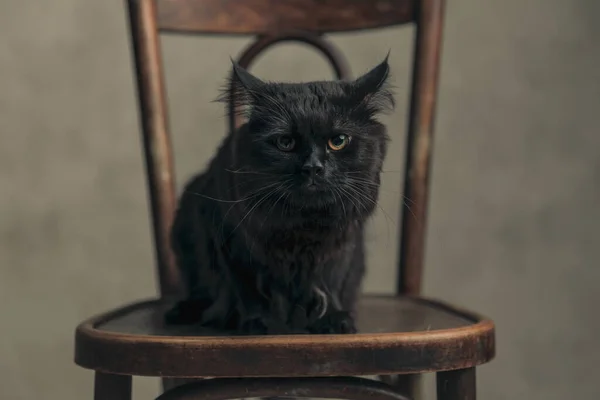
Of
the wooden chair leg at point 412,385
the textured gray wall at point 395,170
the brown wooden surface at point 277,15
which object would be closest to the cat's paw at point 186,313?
the wooden chair leg at point 412,385

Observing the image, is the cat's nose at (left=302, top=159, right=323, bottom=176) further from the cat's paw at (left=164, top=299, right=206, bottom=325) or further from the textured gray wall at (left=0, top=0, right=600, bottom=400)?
the textured gray wall at (left=0, top=0, right=600, bottom=400)

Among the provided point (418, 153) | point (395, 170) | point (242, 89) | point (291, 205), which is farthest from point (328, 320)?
point (395, 170)

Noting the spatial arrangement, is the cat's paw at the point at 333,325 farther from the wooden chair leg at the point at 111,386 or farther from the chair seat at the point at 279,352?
the wooden chair leg at the point at 111,386

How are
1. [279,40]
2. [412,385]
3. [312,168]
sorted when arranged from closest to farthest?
[312,168] → [412,385] → [279,40]

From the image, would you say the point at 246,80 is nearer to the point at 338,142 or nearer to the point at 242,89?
the point at 242,89

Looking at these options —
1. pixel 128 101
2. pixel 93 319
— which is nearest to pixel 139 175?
pixel 128 101

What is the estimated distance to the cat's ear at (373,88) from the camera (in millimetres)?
833

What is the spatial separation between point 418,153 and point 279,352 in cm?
50

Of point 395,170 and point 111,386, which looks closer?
point 111,386

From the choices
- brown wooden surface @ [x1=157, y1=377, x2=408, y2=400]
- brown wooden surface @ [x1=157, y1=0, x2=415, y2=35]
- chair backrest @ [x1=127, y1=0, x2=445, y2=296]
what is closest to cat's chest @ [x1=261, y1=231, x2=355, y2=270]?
brown wooden surface @ [x1=157, y1=377, x2=408, y2=400]

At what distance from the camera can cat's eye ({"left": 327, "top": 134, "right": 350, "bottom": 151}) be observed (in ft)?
2.63

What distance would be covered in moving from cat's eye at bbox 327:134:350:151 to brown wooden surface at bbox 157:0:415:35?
0.49 meters

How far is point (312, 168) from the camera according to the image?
2.52ft

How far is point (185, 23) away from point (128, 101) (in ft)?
1.23
